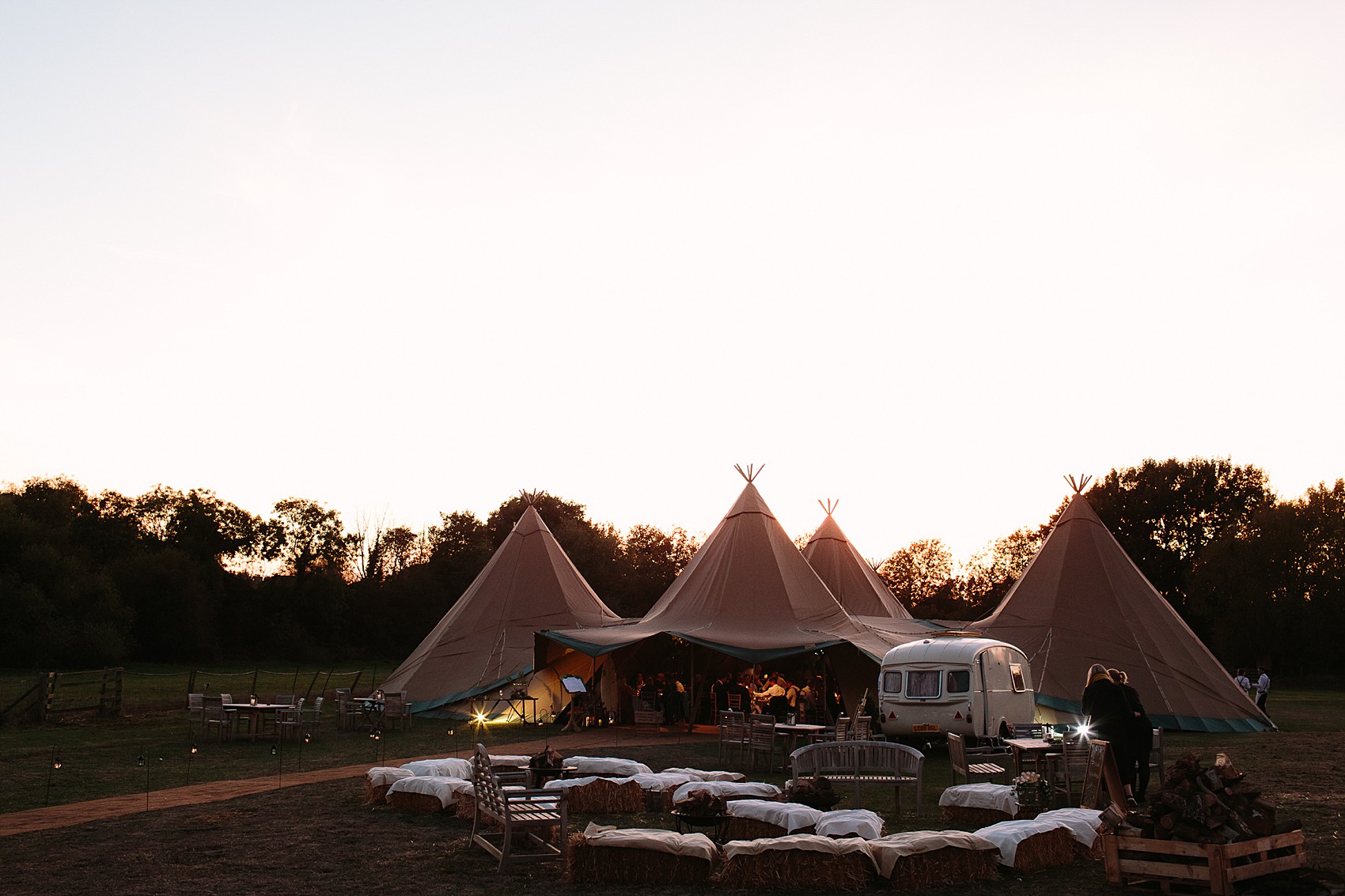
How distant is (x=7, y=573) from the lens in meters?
35.8

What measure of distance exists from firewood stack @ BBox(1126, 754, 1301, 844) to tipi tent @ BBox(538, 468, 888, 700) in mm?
12643

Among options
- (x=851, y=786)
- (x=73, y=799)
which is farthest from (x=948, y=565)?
(x=73, y=799)

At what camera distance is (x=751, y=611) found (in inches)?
904

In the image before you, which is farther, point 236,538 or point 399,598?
point 236,538

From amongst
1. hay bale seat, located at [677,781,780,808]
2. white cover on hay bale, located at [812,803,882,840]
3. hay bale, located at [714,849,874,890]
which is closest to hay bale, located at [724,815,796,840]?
hay bale seat, located at [677,781,780,808]

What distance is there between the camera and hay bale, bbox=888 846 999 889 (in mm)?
7832

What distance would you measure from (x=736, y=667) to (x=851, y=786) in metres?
11.3

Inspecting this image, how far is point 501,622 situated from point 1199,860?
19837mm

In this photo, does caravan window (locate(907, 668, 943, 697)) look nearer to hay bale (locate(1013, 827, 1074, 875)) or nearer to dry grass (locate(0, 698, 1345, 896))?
dry grass (locate(0, 698, 1345, 896))

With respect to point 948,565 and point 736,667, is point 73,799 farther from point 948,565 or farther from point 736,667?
point 948,565

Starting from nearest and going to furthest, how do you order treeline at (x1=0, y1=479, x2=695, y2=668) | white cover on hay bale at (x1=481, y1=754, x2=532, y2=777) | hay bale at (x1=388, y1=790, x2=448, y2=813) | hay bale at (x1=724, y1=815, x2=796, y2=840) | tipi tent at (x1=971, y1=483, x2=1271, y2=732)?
1. hay bale at (x1=724, y1=815, x2=796, y2=840)
2. hay bale at (x1=388, y1=790, x2=448, y2=813)
3. white cover on hay bale at (x1=481, y1=754, x2=532, y2=777)
4. tipi tent at (x1=971, y1=483, x2=1271, y2=732)
5. treeline at (x1=0, y1=479, x2=695, y2=668)

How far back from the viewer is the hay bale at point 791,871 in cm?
779

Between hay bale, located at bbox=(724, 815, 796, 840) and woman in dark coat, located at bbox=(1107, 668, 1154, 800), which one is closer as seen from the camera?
hay bale, located at bbox=(724, 815, 796, 840)

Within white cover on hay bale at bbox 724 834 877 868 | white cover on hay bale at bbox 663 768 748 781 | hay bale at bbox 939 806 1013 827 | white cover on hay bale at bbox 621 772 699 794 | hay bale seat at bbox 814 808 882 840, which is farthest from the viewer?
white cover on hay bale at bbox 663 768 748 781
